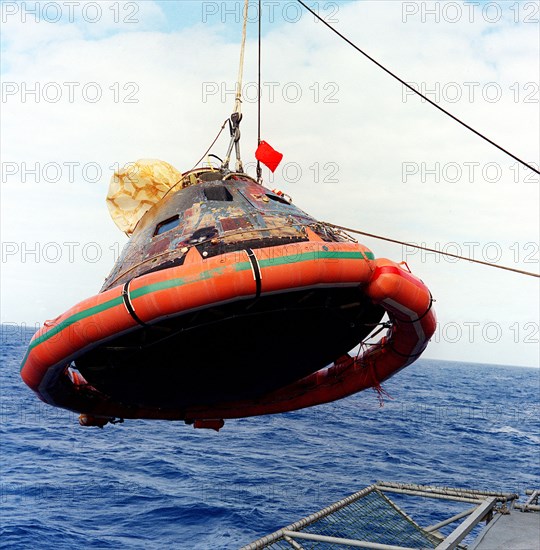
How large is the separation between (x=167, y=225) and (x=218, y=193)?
1077 millimetres

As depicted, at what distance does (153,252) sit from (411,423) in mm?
42733

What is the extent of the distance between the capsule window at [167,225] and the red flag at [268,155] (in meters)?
2.38

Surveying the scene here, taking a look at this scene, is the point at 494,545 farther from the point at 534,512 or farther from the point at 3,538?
the point at 3,538

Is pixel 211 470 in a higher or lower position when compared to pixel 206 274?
lower

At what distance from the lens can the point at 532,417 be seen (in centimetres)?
5853

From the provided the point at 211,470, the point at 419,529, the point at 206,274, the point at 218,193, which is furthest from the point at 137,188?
the point at 211,470

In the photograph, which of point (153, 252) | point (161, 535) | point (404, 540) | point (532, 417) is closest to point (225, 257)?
point (153, 252)

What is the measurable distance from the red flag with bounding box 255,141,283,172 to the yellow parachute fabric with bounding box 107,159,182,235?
1.68m

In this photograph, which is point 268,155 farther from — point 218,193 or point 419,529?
point 419,529

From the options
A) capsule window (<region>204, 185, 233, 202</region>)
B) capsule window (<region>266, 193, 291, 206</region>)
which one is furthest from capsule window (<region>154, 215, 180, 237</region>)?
capsule window (<region>266, 193, 291, 206</region>)

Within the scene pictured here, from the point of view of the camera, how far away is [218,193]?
9.77m

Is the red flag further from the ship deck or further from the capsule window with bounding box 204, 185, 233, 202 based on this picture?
the ship deck

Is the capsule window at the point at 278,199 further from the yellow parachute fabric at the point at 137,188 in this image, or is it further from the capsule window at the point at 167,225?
the yellow parachute fabric at the point at 137,188

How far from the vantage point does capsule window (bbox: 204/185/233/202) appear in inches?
380
